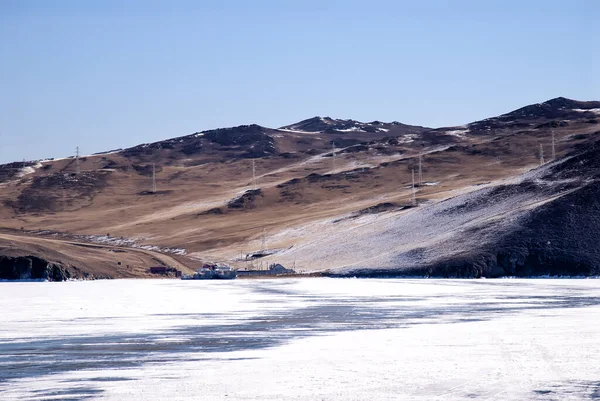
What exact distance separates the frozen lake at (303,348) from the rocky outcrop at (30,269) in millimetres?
32794

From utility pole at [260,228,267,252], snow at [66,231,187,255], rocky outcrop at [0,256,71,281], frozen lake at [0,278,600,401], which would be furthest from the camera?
snow at [66,231,187,255]

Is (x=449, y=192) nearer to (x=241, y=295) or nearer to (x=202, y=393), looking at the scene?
(x=241, y=295)

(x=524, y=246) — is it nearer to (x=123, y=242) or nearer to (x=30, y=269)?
(x=30, y=269)

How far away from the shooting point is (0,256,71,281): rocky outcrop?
98562 mm

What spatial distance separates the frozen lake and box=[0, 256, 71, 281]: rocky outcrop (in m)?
32.8

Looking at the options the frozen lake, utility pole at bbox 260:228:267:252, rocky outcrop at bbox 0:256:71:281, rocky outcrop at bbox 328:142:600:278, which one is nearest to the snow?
utility pole at bbox 260:228:267:252

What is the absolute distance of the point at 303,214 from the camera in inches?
7180

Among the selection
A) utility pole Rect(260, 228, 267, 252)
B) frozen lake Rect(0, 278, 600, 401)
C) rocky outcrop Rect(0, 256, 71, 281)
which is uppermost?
utility pole Rect(260, 228, 267, 252)

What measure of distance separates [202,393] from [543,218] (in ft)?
269

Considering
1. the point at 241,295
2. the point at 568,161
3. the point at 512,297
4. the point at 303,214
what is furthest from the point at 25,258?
the point at 303,214

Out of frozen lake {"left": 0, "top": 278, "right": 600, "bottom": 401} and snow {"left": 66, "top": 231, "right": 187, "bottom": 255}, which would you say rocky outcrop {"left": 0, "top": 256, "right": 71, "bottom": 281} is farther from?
snow {"left": 66, "top": 231, "right": 187, "bottom": 255}

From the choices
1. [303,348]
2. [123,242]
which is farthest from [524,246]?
[123,242]

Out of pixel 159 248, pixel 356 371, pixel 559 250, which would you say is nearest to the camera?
pixel 356 371

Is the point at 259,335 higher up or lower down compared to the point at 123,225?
lower down
